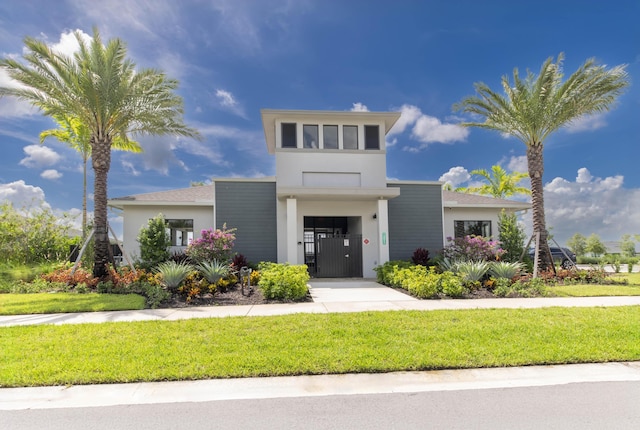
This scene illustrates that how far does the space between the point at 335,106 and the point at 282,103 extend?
8.52ft

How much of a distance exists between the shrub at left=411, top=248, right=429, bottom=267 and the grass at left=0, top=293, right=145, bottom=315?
11064 millimetres

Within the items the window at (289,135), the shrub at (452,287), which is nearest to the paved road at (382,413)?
the shrub at (452,287)

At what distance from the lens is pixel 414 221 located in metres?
17.4

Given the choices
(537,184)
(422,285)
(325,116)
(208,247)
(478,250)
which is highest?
(325,116)

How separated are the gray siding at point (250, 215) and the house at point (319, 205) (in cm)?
4

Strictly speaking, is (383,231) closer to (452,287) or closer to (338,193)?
(338,193)

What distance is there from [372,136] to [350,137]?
1038 millimetres

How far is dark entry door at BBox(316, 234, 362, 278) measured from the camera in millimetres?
16469

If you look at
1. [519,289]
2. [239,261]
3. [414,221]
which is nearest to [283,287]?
[239,261]

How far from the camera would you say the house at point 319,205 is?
632 inches

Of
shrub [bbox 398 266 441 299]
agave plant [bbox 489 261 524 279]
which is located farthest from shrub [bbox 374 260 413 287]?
agave plant [bbox 489 261 524 279]

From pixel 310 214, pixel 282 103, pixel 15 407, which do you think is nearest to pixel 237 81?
pixel 282 103

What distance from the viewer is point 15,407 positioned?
398 cm

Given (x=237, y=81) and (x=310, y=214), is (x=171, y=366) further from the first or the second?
(x=237, y=81)
